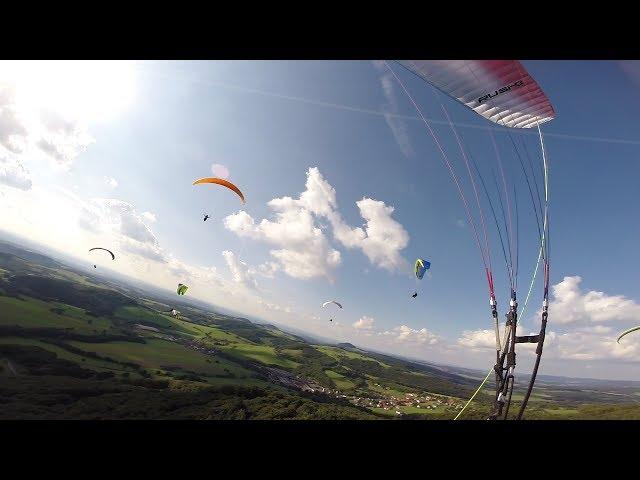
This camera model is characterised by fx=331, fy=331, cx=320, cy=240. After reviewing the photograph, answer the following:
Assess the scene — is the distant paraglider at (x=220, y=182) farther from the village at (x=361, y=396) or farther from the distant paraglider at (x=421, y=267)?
the village at (x=361, y=396)

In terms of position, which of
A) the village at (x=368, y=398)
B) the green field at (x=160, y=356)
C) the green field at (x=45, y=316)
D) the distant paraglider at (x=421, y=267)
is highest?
the distant paraglider at (x=421, y=267)

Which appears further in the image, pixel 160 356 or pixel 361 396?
pixel 361 396

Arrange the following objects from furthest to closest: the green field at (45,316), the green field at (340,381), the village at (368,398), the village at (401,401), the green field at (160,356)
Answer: the green field at (340,381) → the village at (368,398) → the village at (401,401) → the green field at (160,356) → the green field at (45,316)

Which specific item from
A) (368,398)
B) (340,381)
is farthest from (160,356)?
(368,398)

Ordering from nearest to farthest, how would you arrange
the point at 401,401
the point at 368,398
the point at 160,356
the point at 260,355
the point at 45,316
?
the point at 45,316, the point at 160,356, the point at 368,398, the point at 401,401, the point at 260,355

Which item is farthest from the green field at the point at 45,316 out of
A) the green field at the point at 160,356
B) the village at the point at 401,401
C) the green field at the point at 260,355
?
the village at the point at 401,401

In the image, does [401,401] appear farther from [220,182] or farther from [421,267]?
[220,182]

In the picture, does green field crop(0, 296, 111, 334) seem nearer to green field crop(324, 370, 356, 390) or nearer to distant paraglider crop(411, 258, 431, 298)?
green field crop(324, 370, 356, 390)

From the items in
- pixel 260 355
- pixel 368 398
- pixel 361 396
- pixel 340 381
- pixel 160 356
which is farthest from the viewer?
pixel 260 355

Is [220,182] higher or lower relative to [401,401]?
higher

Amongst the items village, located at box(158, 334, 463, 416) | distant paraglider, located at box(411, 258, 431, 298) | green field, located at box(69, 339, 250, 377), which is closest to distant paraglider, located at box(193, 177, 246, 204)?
distant paraglider, located at box(411, 258, 431, 298)
